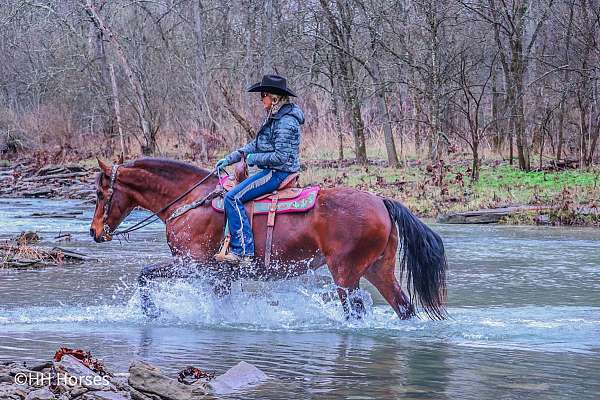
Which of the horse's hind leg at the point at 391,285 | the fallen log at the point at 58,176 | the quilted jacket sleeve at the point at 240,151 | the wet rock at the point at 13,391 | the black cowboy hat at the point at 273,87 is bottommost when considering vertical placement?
the wet rock at the point at 13,391

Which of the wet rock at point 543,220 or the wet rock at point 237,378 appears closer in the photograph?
the wet rock at point 237,378

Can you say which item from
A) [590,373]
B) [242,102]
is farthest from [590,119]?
[590,373]

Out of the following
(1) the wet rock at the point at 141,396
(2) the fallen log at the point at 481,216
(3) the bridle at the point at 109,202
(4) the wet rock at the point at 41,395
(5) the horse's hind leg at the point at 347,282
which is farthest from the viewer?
(2) the fallen log at the point at 481,216

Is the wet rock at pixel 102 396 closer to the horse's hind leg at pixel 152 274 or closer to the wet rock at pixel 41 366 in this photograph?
the wet rock at pixel 41 366

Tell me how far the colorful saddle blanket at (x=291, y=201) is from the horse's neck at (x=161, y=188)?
68 cm

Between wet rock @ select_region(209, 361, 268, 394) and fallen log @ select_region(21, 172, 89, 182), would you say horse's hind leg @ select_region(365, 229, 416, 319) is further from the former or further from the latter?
fallen log @ select_region(21, 172, 89, 182)

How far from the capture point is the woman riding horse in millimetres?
9156

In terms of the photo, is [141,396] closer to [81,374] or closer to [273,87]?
[81,374]

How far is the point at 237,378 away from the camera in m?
6.30

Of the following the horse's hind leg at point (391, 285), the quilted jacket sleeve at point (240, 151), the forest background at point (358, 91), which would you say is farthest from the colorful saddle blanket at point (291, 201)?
the forest background at point (358, 91)

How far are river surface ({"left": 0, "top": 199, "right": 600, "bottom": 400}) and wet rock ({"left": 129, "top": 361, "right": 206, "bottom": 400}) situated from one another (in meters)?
0.37

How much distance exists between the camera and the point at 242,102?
31.6 m

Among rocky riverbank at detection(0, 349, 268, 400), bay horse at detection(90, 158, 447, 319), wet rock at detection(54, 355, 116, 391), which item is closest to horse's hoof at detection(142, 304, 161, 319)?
bay horse at detection(90, 158, 447, 319)

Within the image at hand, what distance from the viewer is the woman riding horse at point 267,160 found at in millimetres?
9156
